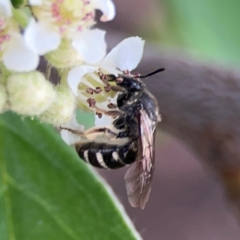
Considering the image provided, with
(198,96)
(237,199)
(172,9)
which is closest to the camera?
(198,96)

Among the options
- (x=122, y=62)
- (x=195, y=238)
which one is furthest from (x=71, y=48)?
(x=195, y=238)

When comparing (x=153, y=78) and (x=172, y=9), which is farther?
(x=172, y=9)

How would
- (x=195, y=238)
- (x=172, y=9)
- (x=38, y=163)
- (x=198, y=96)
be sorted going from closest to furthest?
(x=38, y=163) → (x=198, y=96) → (x=172, y=9) → (x=195, y=238)

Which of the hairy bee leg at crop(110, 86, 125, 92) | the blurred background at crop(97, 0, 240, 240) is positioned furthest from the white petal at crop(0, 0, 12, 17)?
the blurred background at crop(97, 0, 240, 240)

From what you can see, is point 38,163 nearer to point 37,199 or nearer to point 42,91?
point 37,199

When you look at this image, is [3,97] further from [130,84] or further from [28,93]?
[130,84]

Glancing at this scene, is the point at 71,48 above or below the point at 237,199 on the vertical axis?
above

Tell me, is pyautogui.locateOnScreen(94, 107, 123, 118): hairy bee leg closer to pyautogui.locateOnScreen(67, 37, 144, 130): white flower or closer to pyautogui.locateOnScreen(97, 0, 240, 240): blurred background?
pyautogui.locateOnScreen(67, 37, 144, 130): white flower

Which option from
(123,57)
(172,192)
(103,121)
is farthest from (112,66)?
(172,192)
